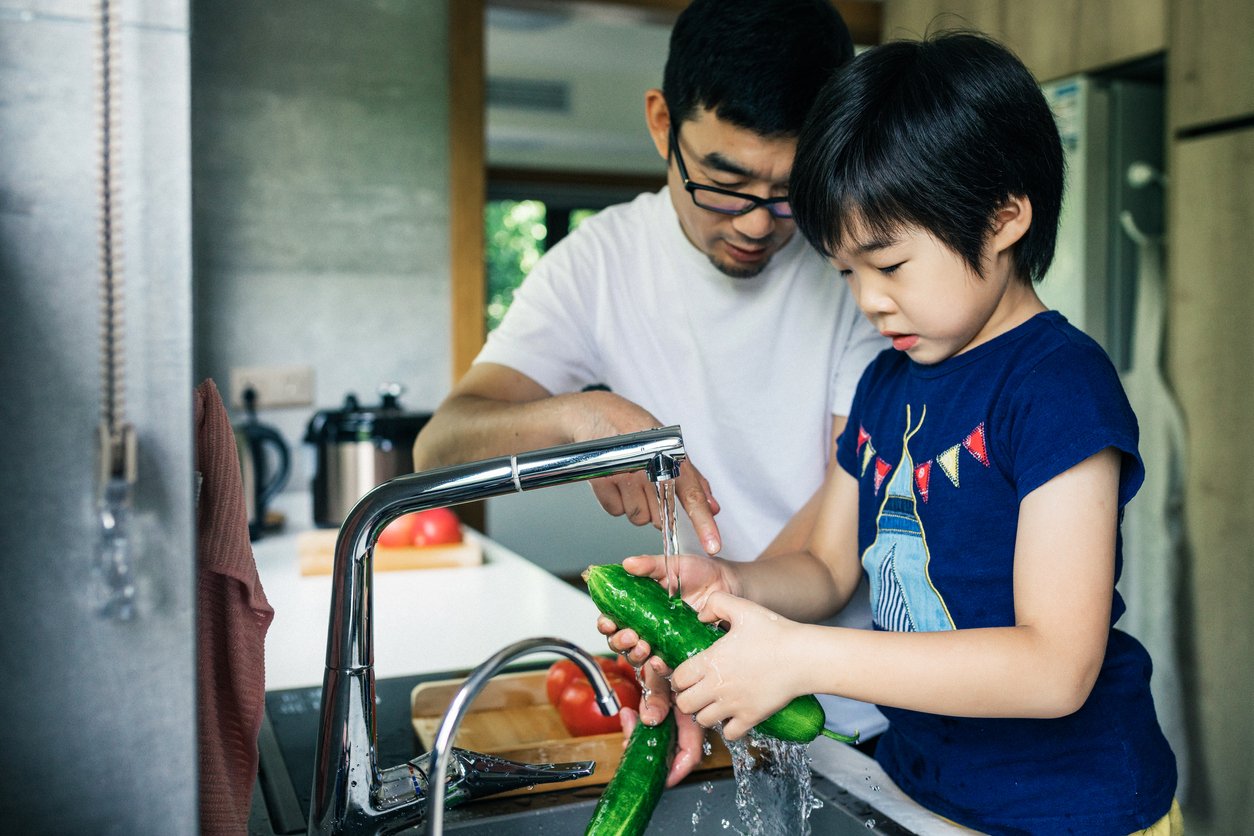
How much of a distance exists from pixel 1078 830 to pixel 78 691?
2.73 ft

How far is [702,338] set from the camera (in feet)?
4.95

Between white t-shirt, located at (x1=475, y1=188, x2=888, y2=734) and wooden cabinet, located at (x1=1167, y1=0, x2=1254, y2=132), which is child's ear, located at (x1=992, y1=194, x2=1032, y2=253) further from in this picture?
wooden cabinet, located at (x1=1167, y1=0, x2=1254, y2=132)

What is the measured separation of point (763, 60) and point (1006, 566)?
1.95ft

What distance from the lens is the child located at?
2.87 feet

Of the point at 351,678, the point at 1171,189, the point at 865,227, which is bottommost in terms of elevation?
the point at 351,678

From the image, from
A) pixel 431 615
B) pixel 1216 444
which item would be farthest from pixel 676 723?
pixel 1216 444

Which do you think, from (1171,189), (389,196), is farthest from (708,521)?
(389,196)

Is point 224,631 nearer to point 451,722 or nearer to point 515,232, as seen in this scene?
point 451,722

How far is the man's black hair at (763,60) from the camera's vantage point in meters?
1.20

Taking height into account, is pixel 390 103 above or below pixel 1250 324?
above

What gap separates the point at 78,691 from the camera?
22.0 inches

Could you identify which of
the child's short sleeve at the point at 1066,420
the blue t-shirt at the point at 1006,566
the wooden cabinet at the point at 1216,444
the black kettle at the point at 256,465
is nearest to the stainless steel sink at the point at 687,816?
the blue t-shirt at the point at 1006,566

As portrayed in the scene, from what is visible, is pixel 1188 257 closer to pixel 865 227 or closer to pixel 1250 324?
pixel 1250 324

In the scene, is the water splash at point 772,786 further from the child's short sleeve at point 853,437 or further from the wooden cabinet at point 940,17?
the wooden cabinet at point 940,17
